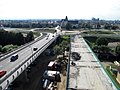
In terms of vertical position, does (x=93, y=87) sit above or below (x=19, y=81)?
above

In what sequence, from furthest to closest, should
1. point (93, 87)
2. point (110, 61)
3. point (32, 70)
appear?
point (110, 61)
point (32, 70)
point (93, 87)

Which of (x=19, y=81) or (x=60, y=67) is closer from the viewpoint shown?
(x=19, y=81)

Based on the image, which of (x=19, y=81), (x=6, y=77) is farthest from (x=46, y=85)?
(x=6, y=77)

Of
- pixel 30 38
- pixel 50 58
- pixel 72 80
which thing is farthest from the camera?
pixel 30 38

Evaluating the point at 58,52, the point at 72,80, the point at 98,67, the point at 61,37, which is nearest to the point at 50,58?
the point at 58,52

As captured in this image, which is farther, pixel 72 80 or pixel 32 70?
pixel 32 70

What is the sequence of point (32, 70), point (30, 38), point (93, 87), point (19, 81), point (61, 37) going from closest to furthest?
point (93, 87)
point (19, 81)
point (32, 70)
point (30, 38)
point (61, 37)

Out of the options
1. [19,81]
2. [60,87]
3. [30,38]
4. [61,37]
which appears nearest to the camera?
[60,87]

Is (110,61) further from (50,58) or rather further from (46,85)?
(46,85)

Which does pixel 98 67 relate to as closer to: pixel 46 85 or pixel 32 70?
pixel 46 85
